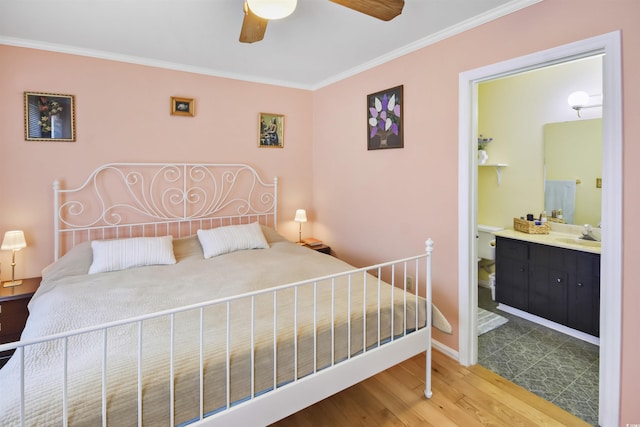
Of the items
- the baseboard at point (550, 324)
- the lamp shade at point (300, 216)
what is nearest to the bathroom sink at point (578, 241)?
the baseboard at point (550, 324)

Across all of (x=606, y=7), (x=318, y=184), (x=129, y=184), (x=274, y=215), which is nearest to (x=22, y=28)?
(x=129, y=184)

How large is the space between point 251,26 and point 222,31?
30.1 inches

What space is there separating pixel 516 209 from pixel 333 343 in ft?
9.53

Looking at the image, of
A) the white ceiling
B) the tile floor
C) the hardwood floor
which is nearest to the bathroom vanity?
the tile floor

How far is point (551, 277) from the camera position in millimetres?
3010

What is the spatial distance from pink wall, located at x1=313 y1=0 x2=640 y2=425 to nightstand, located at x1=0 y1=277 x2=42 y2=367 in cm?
270

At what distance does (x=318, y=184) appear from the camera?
4.05 meters

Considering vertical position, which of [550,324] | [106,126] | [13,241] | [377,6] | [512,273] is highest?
[377,6]

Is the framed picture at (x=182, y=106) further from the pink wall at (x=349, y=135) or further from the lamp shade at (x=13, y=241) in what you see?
Result: the lamp shade at (x=13, y=241)

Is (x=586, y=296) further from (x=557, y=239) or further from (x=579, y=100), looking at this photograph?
(x=579, y=100)

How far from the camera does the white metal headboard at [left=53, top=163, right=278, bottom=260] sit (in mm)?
2863

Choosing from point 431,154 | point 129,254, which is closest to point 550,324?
point 431,154

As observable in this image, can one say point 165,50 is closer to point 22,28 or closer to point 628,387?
point 22,28

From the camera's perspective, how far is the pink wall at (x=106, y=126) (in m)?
2.62
